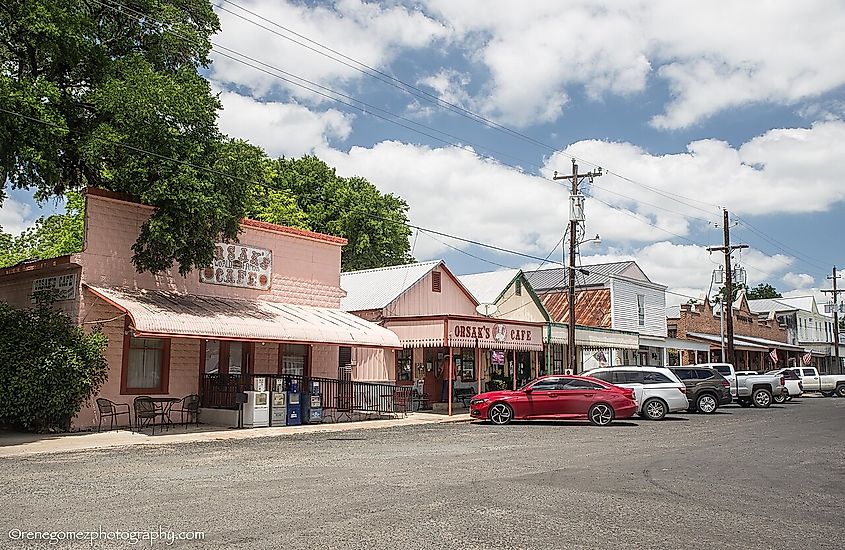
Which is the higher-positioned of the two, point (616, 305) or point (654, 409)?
point (616, 305)

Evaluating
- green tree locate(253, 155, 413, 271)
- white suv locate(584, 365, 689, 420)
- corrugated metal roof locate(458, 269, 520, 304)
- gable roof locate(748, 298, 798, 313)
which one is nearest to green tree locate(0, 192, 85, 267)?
green tree locate(253, 155, 413, 271)

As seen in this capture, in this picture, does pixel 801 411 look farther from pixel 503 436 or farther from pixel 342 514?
pixel 342 514

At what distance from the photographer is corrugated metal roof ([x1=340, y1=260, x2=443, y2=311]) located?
29031 mm

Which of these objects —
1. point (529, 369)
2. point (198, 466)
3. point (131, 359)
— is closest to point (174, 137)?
point (131, 359)

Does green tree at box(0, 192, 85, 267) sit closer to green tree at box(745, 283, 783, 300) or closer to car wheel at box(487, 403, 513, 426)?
car wheel at box(487, 403, 513, 426)

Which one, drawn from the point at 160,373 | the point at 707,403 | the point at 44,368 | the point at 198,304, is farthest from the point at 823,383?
the point at 44,368

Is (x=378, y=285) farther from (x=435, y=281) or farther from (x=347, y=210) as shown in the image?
(x=347, y=210)

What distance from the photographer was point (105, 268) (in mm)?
19594

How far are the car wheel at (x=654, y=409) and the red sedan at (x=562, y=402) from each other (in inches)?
92.6

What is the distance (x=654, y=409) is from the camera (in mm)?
24594

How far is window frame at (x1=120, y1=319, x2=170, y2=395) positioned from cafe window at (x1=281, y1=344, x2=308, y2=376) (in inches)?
149

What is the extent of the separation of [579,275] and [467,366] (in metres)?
16.5

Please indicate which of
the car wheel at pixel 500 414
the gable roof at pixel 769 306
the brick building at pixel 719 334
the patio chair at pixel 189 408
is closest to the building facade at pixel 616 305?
the brick building at pixel 719 334

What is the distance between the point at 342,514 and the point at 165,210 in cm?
1220
